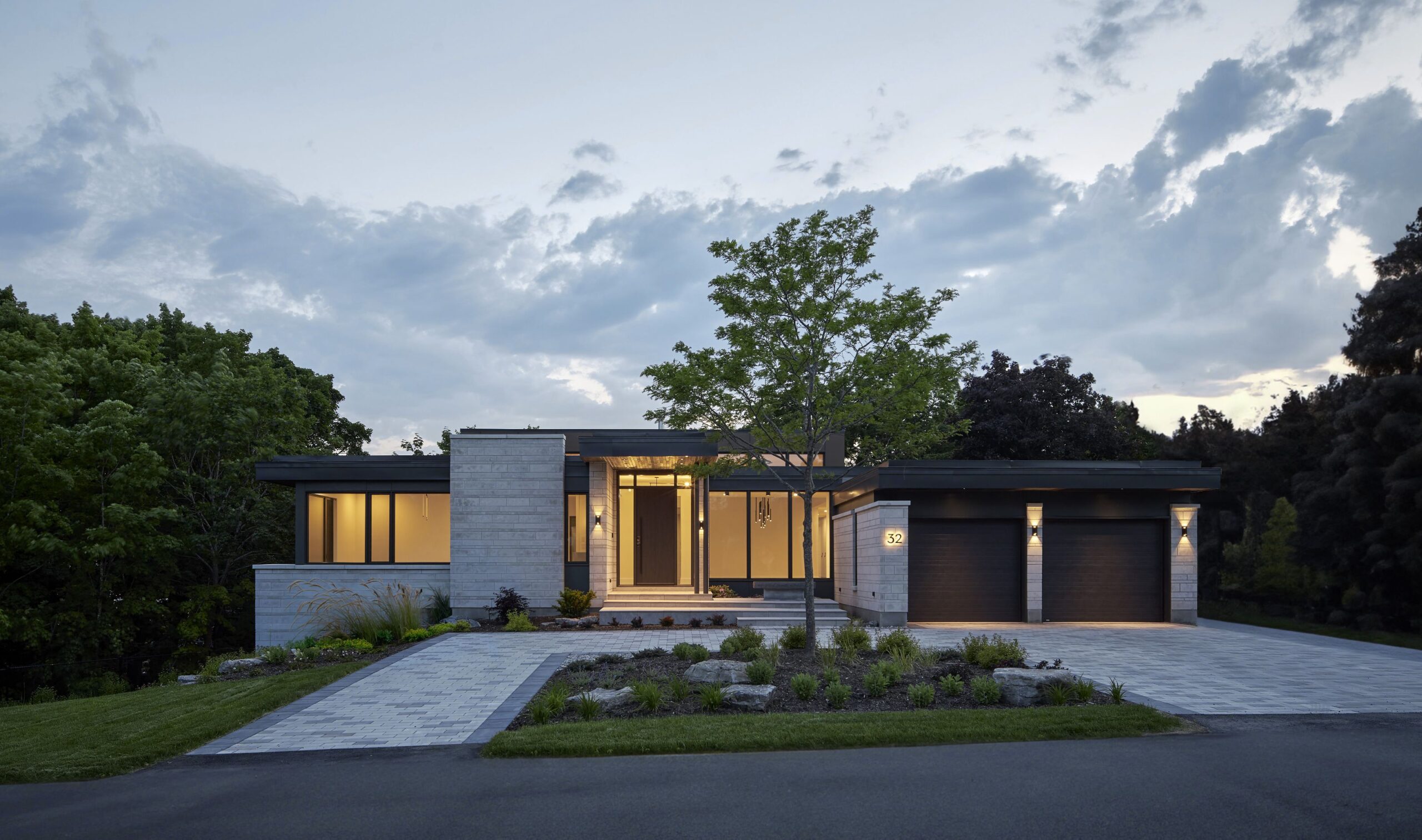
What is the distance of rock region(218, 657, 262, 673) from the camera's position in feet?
43.7

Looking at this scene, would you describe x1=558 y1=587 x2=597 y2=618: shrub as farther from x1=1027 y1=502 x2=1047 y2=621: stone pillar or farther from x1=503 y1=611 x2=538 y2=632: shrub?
x1=1027 y1=502 x2=1047 y2=621: stone pillar

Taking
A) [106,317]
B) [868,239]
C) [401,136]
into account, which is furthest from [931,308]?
[106,317]

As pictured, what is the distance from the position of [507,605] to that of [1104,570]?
12.7 metres

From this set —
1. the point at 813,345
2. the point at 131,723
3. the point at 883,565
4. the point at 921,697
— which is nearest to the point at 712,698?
the point at 921,697

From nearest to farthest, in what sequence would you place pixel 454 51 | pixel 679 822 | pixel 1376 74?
pixel 679 822
pixel 454 51
pixel 1376 74

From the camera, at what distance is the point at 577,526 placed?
20.4 meters

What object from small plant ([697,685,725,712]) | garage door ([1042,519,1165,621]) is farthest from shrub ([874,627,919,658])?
garage door ([1042,519,1165,621])

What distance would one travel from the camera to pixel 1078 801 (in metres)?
5.85

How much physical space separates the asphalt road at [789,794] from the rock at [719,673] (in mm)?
2659

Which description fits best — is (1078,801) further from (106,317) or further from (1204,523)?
(1204,523)

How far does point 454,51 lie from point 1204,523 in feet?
112

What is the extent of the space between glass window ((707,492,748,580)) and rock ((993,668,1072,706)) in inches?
520

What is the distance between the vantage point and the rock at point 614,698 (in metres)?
9.09

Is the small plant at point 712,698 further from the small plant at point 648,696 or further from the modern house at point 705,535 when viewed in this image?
the modern house at point 705,535
